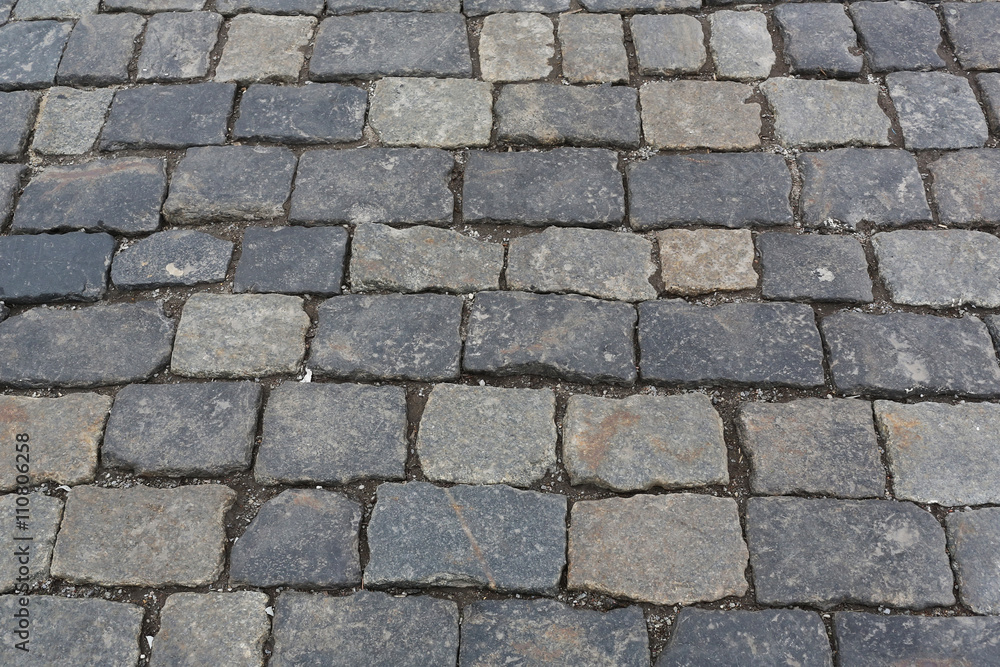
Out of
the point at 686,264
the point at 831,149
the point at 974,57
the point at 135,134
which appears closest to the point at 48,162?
the point at 135,134

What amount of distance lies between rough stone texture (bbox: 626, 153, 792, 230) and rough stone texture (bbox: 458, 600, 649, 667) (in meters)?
1.47

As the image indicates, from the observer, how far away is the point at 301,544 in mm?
2428

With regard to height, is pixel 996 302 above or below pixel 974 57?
below

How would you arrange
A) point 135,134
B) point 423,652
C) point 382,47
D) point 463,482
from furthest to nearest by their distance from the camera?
point 382,47, point 135,134, point 463,482, point 423,652

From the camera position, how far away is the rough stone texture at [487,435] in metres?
2.55

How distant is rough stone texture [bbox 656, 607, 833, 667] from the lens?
224 cm

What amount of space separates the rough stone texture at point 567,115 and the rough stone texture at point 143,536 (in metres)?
1.84

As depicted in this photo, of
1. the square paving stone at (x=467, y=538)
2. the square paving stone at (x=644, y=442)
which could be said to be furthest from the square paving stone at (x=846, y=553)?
the square paving stone at (x=467, y=538)

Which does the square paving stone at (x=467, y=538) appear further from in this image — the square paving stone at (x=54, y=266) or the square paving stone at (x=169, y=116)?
the square paving stone at (x=169, y=116)

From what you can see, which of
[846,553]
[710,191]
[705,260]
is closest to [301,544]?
[846,553]

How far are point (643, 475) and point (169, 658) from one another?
1.47 m

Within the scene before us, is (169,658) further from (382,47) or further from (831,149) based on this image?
(831,149)

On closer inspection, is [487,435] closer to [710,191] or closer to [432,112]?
[710,191]

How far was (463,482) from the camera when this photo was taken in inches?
99.4
